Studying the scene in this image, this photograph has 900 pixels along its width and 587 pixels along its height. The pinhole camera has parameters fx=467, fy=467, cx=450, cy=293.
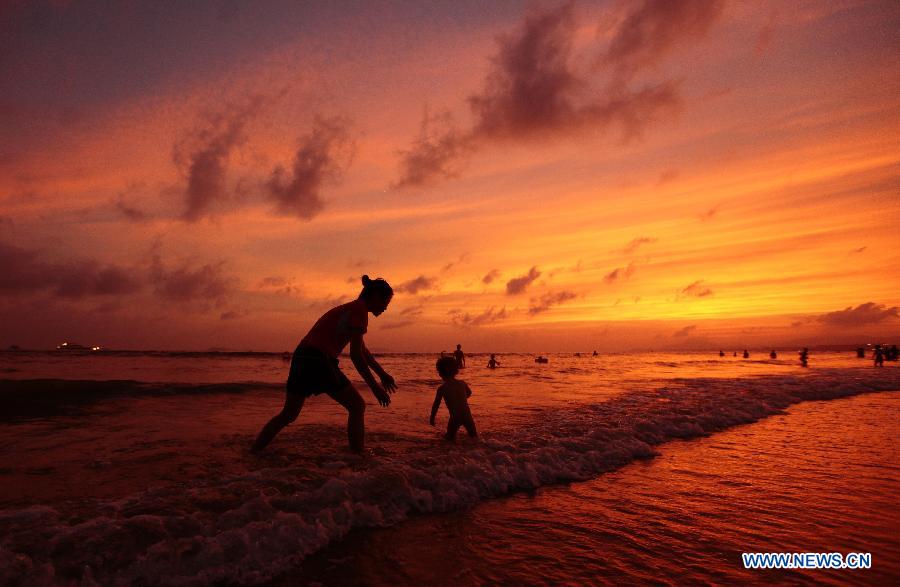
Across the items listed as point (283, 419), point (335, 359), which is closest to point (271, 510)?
point (283, 419)

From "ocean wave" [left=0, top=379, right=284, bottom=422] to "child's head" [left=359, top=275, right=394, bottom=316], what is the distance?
904 cm

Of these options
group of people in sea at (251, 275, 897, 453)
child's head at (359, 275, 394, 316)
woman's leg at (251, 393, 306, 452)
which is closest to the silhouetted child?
group of people in sea at (251, 275, 897, 453)

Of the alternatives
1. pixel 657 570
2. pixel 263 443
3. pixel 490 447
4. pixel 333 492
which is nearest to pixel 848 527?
pixel 657 570

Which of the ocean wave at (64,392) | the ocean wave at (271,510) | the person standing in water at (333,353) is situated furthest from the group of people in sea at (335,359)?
the ocean wave at (64,392)

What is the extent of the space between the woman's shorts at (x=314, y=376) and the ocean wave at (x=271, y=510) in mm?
975

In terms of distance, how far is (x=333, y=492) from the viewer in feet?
15.9

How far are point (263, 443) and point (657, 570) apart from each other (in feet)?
17.7

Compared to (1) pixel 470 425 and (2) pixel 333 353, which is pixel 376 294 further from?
(1) pixel 470 425

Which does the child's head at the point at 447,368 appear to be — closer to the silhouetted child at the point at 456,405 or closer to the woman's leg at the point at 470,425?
the silhouetted child at the point at 456,405

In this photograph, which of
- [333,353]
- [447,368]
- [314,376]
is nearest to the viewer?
[314,376]

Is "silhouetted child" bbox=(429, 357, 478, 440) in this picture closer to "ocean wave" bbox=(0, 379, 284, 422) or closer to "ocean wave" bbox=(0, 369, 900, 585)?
"ocean wave" bbox=(0, 369, 900, 585)

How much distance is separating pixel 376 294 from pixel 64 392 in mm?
13441

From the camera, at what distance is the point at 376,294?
630 cm

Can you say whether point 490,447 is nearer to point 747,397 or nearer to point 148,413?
point 148,413
